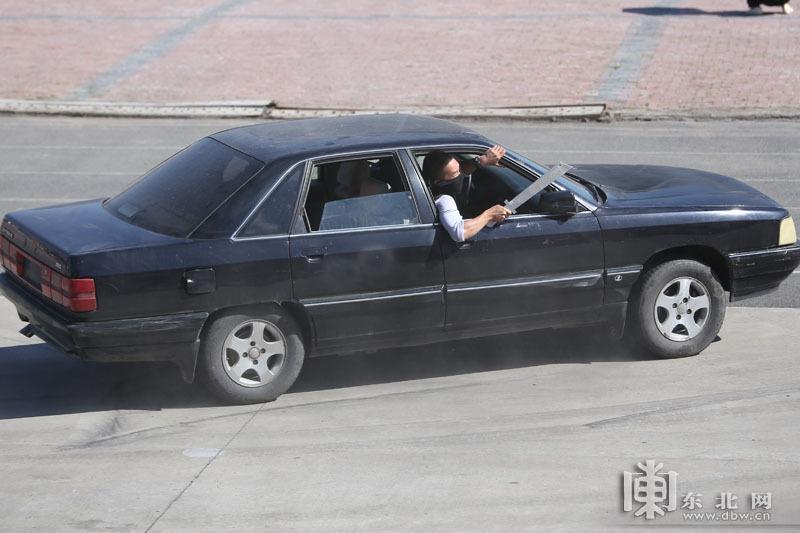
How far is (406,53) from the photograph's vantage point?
859 inches

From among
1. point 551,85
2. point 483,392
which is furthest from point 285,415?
point 551,85

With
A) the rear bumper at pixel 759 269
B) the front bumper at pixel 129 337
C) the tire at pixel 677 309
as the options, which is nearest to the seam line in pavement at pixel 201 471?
the front bumper at pixel 129 337

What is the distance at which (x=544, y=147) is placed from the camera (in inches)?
605

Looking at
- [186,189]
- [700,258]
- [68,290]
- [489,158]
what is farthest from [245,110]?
[68,290]

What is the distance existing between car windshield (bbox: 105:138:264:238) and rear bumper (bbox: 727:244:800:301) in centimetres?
317

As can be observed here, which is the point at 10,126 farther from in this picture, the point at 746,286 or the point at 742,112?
the point at 746,286

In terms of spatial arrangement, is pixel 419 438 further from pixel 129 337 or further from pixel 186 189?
pixel 186 189

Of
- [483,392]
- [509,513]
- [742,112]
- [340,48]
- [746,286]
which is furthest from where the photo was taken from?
[340,48]

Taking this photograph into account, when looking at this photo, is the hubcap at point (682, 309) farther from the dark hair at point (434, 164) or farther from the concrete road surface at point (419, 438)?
the dark hair at point (434, 164)

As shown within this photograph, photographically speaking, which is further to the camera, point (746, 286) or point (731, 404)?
point (746, 286)

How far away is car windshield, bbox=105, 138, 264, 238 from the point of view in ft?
22.9

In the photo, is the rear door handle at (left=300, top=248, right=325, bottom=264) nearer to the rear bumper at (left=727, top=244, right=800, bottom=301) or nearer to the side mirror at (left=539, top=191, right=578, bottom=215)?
the side mirror at (left=539, top=191, right=578, bottom=215)

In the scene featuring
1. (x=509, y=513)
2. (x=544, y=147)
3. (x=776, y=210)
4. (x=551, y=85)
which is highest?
(x=551, y=85)

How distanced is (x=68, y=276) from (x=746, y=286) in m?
4.30
